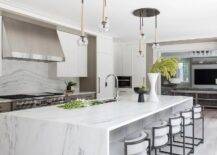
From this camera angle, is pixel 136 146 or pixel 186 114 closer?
Answer: pixel 136 146

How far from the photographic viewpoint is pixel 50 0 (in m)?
3.90

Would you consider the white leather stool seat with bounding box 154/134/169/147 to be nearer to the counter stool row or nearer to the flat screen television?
the counter stool row

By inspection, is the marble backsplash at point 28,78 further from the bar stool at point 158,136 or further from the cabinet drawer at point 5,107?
the bar stool at point 158,136

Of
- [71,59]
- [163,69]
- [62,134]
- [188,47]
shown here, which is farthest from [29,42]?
[188,47]

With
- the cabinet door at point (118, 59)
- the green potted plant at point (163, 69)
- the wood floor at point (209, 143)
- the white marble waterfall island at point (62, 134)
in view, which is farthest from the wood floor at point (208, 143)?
the cabinet door at point (118, 59)

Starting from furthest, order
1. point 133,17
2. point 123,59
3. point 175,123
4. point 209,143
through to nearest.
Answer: point 123,59
point 133,17
point 209,143
point 175,123

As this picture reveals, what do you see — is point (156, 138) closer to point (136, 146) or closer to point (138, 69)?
point (136, 146)

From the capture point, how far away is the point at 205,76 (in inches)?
347

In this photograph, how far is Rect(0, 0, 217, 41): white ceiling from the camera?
13.1 ft

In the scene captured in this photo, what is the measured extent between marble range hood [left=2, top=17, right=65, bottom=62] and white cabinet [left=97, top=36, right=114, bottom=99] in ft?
4.76

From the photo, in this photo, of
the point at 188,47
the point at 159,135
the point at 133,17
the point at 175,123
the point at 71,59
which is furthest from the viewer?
the point at 188,47

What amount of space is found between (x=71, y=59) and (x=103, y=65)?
1.16 metres

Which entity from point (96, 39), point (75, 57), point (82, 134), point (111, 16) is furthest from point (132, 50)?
point (82, 134)

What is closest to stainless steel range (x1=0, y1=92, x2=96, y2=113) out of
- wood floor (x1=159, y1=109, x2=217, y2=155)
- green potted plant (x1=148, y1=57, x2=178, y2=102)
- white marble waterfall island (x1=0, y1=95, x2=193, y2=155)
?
white marble waterfall island (x1=0, y1=95, x2=193, y2=155)
